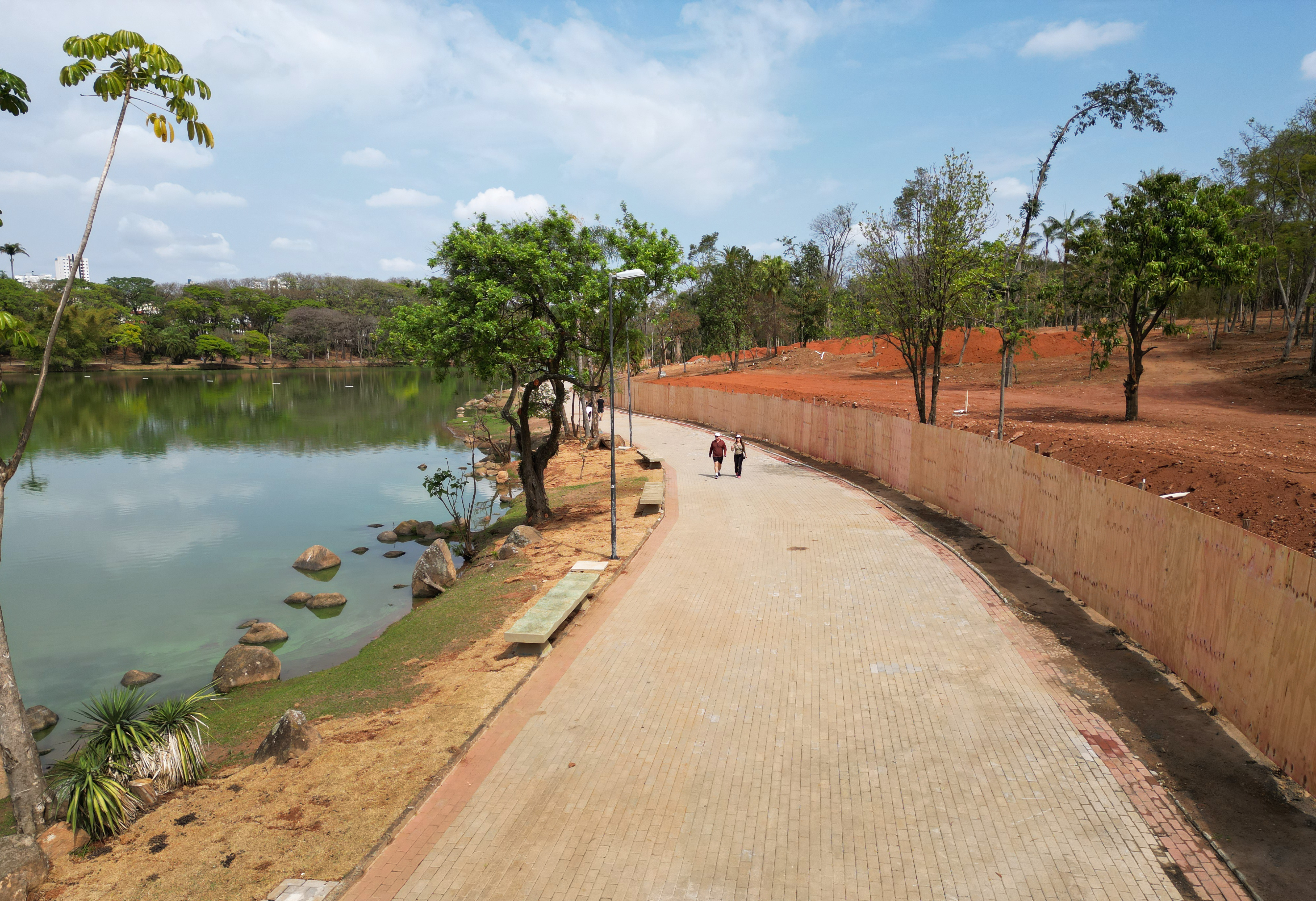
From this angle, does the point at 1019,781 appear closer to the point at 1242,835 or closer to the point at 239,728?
the point at 1242,835

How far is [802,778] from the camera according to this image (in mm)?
7457

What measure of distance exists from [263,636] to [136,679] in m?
2.31

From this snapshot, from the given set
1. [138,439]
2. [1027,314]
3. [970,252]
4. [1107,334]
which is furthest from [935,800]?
[138,439]

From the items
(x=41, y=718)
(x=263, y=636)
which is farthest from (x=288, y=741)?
(x=263, y=636)

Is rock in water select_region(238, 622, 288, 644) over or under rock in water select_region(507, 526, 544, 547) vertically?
under

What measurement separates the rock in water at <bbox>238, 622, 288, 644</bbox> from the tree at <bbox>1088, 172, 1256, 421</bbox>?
27.3m

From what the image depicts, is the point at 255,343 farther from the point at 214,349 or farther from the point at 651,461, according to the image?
the point at 651,461

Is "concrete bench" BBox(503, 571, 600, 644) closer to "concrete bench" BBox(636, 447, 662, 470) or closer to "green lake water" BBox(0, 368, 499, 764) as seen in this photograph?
"green lake water" BBox(0, 368, 499, 764)

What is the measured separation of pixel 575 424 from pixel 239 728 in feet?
99.2

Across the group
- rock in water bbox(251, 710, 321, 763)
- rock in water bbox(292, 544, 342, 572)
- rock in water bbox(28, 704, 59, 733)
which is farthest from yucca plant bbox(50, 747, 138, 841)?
rock in water bbox(292, 544, 342, 572)

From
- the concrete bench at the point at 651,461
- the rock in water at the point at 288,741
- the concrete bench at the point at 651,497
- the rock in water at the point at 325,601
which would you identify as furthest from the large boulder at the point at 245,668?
the concrete bench at the point at 651,461

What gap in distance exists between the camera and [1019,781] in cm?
733

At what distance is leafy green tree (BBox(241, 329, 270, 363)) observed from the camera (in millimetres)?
108250

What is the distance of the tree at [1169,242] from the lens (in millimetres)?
25609
